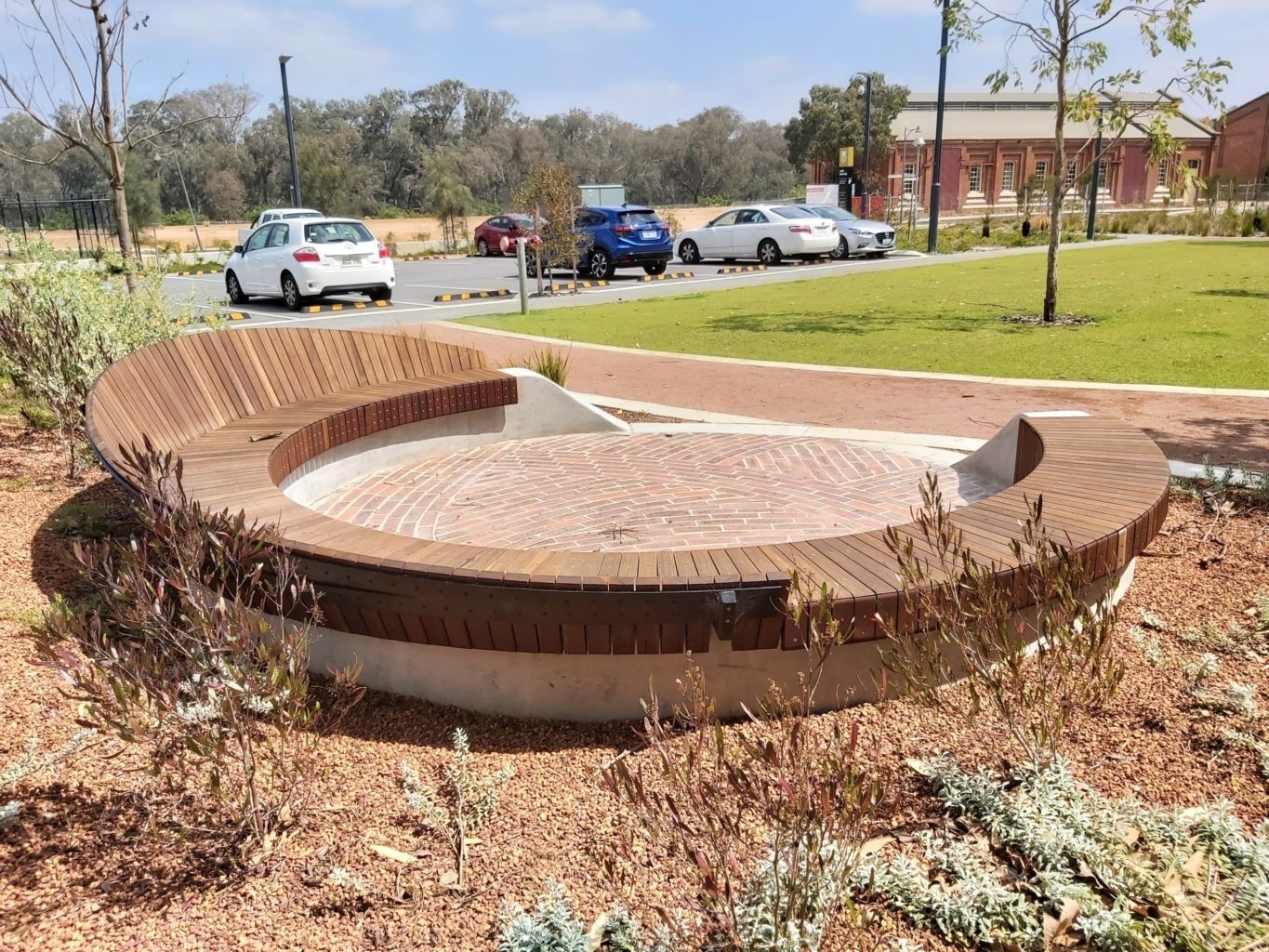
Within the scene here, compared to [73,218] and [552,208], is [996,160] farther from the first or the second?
[73,218]

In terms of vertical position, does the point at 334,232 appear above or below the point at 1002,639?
above

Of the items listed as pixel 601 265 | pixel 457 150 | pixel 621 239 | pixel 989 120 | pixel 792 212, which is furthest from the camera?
pixel 457 150

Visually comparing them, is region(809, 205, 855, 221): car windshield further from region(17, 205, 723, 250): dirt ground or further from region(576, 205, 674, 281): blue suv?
region(17, 205, 723, 250): dirt ground

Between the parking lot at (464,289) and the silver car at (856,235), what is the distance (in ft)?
1.66

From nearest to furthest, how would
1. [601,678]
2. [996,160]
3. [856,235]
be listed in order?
[601,678]
[856,235]
[996,160]

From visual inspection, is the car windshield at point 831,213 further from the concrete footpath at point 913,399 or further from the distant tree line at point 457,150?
the distant tree line at point 457,150

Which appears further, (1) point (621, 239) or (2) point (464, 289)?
(1) point (621, 239)

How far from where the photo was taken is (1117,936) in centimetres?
214

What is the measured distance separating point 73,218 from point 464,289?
31.7m

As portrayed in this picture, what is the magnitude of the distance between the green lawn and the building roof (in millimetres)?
41582

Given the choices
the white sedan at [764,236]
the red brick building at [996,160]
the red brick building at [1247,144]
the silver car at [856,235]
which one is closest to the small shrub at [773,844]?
the white sedan at [764,236]

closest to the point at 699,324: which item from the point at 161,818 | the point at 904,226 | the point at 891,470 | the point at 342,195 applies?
the point at 891,470

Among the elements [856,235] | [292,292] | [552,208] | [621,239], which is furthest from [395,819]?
[856,235]

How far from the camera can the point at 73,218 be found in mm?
43531
